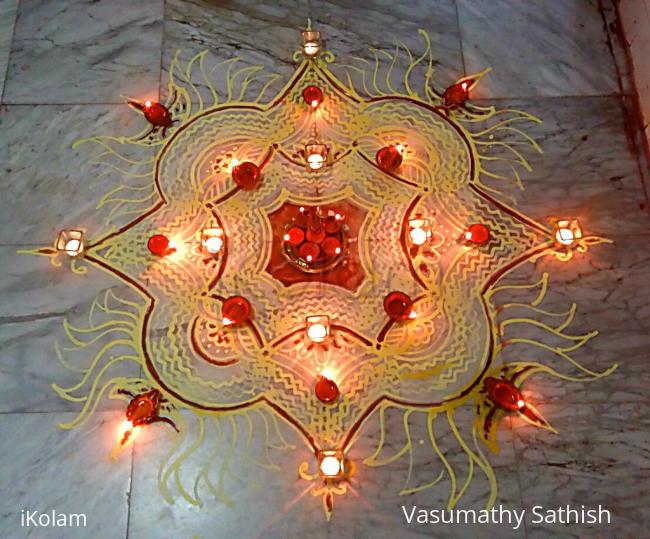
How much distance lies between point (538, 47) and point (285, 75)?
99 cm

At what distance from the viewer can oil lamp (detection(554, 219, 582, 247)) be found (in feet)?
5.74

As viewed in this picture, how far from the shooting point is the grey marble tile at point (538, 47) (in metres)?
1.99

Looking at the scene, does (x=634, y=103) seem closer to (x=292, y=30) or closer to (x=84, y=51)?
(x=292, y=30)

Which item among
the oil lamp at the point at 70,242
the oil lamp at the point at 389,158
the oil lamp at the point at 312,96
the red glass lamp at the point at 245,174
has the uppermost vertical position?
the oil lamp at the point at 312,96

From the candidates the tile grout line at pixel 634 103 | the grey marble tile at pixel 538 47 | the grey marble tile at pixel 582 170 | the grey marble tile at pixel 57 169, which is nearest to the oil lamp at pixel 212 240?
the grey marble tile at pixel 57 169

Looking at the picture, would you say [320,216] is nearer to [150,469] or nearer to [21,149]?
[150,469]

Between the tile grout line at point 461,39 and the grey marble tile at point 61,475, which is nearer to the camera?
the grey marble tile at point 61,475

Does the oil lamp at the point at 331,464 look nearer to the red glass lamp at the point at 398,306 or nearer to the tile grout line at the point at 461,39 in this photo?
the red glass lamp at the point at 398,306

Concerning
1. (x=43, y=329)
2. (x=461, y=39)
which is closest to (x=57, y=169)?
A: (x=43, y=329)

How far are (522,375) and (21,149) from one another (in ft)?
6.22

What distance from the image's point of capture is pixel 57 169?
1.88 m

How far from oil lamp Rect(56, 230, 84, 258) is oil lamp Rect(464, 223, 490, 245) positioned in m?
1.30

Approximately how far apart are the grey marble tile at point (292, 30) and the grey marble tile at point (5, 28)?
62 centimetres

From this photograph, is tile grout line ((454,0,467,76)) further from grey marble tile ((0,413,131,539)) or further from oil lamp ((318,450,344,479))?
grey marble tile ((0,413,131,539))
